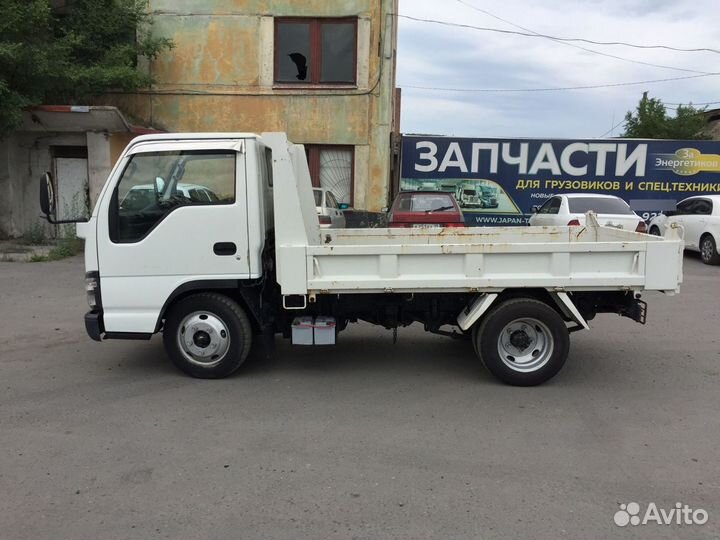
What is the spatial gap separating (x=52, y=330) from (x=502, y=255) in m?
5.73

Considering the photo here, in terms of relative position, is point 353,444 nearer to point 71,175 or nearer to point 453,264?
point 453,264

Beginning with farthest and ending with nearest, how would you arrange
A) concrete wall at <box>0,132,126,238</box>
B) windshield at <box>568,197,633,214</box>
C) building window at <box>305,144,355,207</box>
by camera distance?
building window at <box>305,144,355,207</box>, concrete wall at <box>0,132,126,238</box>, windshield at <box>568,197,633,214</box>

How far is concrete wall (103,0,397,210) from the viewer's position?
16094mm

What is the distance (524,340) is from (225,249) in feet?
9.32

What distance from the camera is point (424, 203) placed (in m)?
12.2

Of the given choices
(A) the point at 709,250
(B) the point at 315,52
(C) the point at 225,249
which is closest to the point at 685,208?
(A) the point at 709,250

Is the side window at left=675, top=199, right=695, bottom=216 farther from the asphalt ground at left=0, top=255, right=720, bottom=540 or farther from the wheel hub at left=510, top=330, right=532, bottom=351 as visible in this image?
the wheel hub at left=510, top=330, right=532, bottom=351

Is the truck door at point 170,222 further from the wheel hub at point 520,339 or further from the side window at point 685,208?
the side window at point 685,208

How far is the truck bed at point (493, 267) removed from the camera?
207 inches

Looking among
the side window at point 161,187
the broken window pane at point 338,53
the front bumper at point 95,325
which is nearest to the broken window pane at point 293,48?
the broken window pane at point 338,53

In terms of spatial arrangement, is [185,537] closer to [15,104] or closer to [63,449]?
[63,449]
